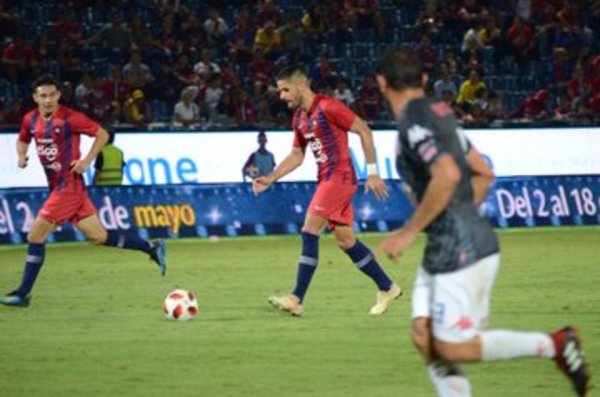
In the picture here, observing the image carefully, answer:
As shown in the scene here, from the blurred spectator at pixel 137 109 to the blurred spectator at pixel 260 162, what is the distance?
9.37 ft

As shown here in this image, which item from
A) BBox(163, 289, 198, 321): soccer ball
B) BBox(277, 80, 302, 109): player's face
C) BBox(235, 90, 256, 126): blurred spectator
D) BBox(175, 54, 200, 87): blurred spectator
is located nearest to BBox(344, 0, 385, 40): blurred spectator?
BBox(235, 90, 256, 126): blurred spectator

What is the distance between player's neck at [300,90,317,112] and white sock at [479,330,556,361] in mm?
6753

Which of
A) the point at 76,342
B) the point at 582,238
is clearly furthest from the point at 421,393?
the point at 582,238

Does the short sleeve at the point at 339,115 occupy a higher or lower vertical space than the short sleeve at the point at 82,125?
higher

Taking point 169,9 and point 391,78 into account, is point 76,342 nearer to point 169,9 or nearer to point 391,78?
point 391,78

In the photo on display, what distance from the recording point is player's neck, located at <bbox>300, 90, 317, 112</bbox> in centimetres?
1486

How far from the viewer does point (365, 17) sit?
33500 millimetres

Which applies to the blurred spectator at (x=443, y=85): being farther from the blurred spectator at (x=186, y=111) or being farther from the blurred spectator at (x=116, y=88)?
the blurred spectator at (x=116, y=88)

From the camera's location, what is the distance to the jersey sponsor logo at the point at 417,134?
800cm

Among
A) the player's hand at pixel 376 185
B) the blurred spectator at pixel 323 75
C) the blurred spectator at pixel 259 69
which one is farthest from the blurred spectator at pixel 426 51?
the player's hand at pixel 376 185

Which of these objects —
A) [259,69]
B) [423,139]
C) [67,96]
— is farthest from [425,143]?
[259,69]

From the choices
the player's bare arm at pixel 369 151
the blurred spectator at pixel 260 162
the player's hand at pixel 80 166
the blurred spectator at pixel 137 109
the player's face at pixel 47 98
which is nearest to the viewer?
the player's bare arm at pixel 369 151

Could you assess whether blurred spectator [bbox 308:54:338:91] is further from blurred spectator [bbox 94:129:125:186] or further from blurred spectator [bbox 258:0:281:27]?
blurred spectator [bbox 94:129:125:186]

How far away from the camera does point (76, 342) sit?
12.9 metres
